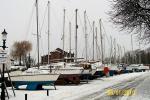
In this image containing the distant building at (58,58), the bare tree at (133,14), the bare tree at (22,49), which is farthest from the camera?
the bare tree at (22,49)

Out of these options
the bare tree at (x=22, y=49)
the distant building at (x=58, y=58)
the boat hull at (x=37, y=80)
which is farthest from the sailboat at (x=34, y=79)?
the bare tree at (x=22, y=49)

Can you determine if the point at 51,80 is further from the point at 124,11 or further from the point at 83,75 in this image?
the point at 83,75

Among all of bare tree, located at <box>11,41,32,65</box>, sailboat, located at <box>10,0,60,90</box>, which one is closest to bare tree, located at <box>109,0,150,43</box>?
sailboat, located at <box>10,0,60,90</box>

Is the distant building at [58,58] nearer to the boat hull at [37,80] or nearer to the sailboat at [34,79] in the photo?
the sailboat at [34,79]

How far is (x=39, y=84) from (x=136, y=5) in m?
11.5

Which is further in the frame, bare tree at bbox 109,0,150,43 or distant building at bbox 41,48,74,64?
distant building at bbox 41,48,74,64

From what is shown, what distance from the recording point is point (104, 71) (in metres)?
65.7

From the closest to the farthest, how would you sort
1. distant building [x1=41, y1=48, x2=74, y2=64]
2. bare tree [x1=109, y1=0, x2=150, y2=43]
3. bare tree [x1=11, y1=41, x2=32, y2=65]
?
1. bare tree [x1=109, y1=0, x2=150, y2=43]
2. distant building [x1=41, y1=48, x2=74, y2=64]
3. bare tree [x1=11, y1=41, x2=32, y2=65]

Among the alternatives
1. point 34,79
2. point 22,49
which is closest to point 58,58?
point 22,49

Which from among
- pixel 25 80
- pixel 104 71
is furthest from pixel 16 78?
pixel 104 71

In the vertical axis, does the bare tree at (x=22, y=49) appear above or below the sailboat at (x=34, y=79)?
above

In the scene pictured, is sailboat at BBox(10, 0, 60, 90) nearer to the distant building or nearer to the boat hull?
the boat hull

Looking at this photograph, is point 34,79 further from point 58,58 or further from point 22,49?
point 22,49

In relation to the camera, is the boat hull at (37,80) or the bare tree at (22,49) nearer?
the boat hull at (37,80)
